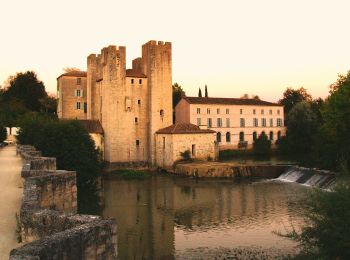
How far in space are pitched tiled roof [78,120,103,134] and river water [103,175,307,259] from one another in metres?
9.57

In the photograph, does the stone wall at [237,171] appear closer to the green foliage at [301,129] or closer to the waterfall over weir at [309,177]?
the waterfall over weir at [309,177]

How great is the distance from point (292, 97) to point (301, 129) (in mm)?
17562

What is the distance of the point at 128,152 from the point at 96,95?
7.73m

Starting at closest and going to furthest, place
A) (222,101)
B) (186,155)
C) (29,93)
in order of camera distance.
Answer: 1. (186,155)
2. (222,101)
3. (29,93)

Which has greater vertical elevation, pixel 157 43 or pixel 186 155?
pixel 157 43

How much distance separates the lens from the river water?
1692 cm


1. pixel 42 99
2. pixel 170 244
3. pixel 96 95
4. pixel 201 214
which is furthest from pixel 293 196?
pixel 42 99

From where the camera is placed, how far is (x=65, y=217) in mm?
6742

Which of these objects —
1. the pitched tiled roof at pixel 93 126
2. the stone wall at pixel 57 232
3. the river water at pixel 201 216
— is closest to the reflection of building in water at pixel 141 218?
the river water at pixel 201 216

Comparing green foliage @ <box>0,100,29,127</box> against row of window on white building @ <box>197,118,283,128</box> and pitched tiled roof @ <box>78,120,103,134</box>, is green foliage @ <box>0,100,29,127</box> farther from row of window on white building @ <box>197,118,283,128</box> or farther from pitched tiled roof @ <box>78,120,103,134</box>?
row of window on white building @ <box>197,118,283,128</box>

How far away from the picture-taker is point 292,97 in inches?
2928

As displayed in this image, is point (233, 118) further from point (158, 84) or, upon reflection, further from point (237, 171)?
point (237, 171)

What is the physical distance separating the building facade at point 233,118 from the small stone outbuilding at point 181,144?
1048 cm

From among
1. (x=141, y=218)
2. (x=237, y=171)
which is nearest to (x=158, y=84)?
(x=237, y=171)
